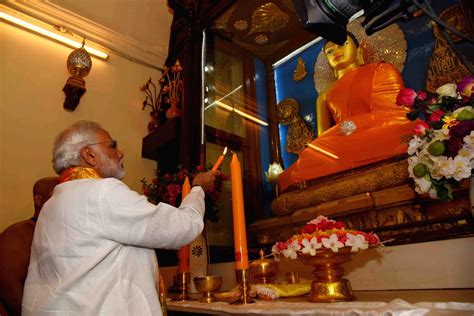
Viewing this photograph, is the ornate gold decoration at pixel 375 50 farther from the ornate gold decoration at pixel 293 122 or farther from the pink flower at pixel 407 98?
A: the pink flower at pixel 407 98

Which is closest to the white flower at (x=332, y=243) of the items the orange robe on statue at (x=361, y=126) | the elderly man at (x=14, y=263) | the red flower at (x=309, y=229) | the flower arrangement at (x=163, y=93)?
the red flower at (x=309, y=229)

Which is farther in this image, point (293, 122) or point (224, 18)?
point (293, 122)

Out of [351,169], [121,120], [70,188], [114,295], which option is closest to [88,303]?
[114,295]

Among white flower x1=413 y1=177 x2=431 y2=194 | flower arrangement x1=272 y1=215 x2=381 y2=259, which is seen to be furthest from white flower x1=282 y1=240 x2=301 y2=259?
white flower x1=413 y1=177 x2=431 y2=194

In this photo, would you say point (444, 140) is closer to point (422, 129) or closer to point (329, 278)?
point (422, 129)

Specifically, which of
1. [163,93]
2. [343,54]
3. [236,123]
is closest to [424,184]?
[236,123]

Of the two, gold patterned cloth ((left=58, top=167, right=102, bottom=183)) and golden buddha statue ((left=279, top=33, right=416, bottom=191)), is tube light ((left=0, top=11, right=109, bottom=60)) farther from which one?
gold patterned cloth ((left=58, top=167, right=102, bottom=183))

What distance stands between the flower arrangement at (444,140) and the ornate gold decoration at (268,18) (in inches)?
63.4

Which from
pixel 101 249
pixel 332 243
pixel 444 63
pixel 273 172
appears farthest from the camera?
pixel 273 172

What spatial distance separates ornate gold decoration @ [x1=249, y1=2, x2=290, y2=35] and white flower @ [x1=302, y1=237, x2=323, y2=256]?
1850mm

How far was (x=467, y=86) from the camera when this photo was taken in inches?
39.4

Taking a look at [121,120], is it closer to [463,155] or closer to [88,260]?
[88,260]

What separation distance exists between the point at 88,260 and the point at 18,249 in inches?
30.4

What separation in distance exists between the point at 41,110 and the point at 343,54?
2.14 meters
